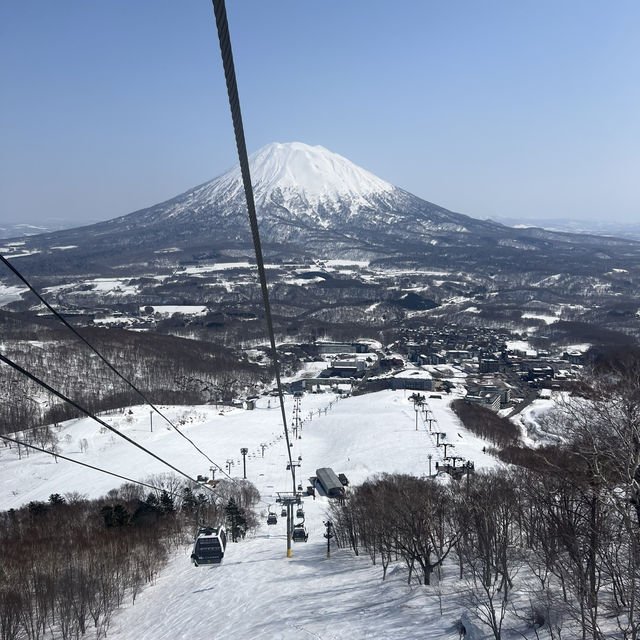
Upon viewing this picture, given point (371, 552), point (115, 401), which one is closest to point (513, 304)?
point (115, 401)

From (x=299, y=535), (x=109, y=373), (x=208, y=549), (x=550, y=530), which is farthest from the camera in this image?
(x=109, y=373)

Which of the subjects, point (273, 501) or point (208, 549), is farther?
point (273, 501)

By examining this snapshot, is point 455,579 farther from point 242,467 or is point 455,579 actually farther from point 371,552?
point 242,467

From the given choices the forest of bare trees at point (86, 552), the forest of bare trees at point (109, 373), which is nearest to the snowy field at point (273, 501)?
the forest of bare trees at point (86, 552)

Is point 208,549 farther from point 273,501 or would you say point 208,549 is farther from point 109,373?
point 109,373

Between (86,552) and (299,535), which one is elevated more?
(86,552)

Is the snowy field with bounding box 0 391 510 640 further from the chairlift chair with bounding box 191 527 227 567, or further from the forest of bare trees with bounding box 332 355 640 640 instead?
the chairlift chair with bounding box 191 527 227 567

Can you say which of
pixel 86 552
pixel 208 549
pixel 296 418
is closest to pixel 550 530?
pixel 208 549

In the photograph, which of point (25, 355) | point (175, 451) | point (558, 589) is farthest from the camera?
point (25, 355)

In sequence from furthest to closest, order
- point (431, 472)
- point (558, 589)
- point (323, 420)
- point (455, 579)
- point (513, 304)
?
point (513, 304)
point (323, 420)
point (431, 472)
point (455, 579)
point (558, 589)
